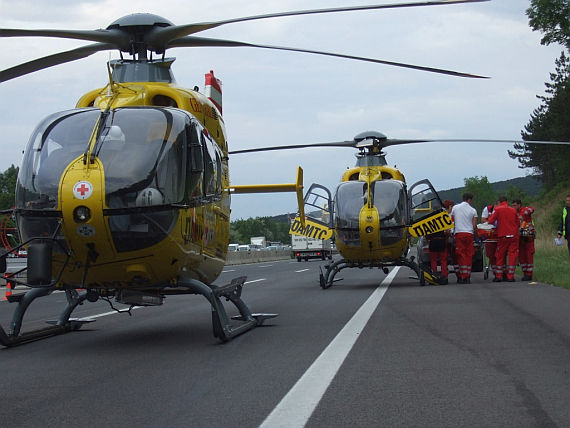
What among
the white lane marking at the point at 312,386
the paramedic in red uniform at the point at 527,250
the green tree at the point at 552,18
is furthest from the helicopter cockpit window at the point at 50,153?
the green tree at the point at 552,18

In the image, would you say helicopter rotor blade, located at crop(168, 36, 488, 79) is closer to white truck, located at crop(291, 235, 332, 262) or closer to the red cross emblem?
the red cross emblem

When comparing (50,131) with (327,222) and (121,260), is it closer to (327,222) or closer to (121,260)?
(121,260)

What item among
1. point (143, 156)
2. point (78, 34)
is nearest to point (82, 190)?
point (143, 156)

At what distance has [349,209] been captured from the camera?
1850 cm

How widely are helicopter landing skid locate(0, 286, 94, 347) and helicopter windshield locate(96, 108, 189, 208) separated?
1.33 m

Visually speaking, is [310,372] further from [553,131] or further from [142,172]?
[553,131]

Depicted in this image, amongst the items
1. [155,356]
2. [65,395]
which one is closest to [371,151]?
[155,356]

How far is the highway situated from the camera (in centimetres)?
485

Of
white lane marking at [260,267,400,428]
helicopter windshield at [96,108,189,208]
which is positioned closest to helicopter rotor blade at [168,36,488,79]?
helicopter windshield at [96,108,189,208]

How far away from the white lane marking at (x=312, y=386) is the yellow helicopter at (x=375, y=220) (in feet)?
28.6

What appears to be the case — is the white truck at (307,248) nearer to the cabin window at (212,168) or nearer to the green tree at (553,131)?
the green tree at (553,131)

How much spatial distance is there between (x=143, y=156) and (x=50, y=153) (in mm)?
943

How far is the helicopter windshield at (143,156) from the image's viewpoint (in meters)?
7.57

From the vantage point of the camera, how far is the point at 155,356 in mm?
7668
